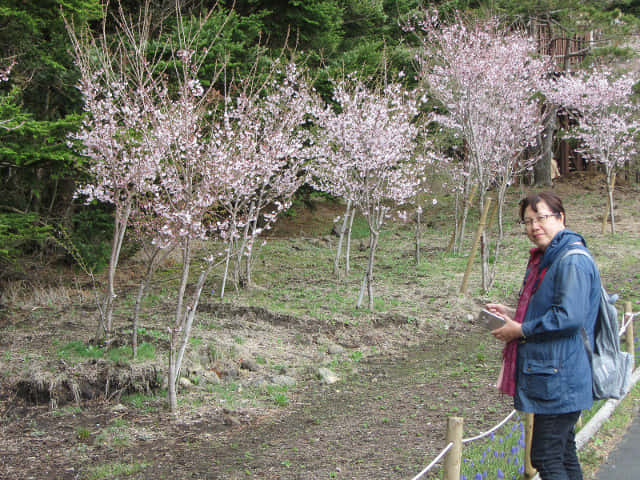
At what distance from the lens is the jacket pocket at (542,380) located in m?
2.56

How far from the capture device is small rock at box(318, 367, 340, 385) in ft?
21.5

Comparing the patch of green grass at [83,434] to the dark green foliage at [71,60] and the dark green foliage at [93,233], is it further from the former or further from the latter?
the dark green foliage at [93,233]

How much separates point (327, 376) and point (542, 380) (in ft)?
13.9

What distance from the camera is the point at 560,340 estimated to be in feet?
8.50

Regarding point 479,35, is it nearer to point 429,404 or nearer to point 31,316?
point 429,404

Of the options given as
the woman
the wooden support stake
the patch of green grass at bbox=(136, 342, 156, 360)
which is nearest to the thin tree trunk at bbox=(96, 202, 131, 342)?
the patch of green grass at bbox=(136, 342, 156, 360)

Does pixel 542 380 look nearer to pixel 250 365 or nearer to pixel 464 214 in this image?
pixel 250 365

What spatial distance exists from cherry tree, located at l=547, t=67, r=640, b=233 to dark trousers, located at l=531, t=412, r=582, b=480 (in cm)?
1505

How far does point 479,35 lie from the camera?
1129 centimetres

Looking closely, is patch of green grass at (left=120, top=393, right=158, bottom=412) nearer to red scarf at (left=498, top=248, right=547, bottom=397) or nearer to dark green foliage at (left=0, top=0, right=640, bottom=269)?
dark green foliage at (left=0, top=0, right=640, bottom=269)

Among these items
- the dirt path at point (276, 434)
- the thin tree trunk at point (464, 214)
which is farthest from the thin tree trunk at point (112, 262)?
the thin tree trunk at point (464, 214)

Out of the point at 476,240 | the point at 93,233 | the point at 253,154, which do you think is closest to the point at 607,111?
the point at 476,240

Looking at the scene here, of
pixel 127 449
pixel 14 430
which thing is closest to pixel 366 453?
pixel 127 449

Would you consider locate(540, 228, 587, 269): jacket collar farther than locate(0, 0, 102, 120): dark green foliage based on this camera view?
No
